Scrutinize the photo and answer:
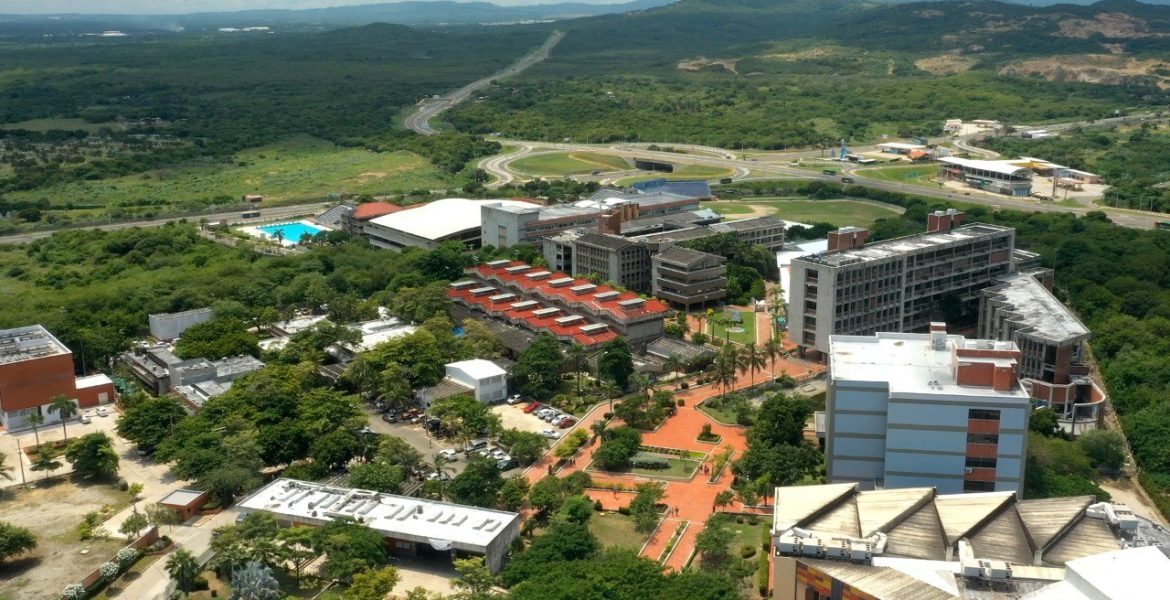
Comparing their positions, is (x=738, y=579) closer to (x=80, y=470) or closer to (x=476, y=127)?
(x=80, y=470)

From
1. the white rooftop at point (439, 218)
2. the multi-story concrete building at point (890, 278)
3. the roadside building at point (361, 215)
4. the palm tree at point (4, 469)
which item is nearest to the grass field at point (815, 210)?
the white rooftop at point (439, 218)

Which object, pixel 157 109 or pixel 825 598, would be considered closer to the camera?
pixel 825 598

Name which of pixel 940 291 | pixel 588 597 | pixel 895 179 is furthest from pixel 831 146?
pixel 588 597

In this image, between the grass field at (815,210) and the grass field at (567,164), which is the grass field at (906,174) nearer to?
the grass field at (815,210)

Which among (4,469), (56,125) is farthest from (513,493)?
(56,125)

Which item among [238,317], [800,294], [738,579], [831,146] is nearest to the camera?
[738,579]

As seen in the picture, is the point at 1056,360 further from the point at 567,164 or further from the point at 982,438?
the point at 567,164

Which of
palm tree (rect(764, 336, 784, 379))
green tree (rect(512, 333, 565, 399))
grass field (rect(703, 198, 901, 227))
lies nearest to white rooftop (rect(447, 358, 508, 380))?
green tree (rect(512, 333, 565, 399))
